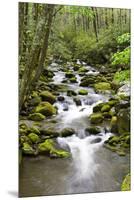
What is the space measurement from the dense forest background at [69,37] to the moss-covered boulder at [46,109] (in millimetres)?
133

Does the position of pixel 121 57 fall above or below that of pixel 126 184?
above

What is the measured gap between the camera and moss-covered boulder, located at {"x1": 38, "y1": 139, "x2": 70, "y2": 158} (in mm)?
3295

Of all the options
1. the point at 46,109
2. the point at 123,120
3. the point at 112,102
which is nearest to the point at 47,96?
the point at 46,109

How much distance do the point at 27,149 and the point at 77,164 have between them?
40cm

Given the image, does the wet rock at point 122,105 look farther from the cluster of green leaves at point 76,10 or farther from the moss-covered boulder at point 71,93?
the cluster of green leaves at point 76,10

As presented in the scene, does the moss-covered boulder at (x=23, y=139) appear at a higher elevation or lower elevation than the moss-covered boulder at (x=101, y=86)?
lower

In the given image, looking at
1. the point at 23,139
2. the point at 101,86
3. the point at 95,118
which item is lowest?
the point at 23,139

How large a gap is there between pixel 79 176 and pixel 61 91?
64cm

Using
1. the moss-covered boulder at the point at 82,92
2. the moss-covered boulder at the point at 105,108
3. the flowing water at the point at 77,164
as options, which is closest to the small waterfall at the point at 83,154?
the flowing water at the point at 77,164

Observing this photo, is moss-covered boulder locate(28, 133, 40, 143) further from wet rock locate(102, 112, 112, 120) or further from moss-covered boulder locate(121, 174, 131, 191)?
moss-covered boulder locate(121, 174, 131, 191)

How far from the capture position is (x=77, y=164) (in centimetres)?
338

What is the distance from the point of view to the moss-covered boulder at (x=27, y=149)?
3.23 metres

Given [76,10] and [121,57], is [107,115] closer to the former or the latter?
[121,57]

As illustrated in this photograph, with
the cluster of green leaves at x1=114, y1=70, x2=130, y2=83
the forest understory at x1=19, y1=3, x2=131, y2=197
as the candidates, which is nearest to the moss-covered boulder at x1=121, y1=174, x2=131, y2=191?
the forest understory at x1=19, y1=3, x2=131, y2=197
